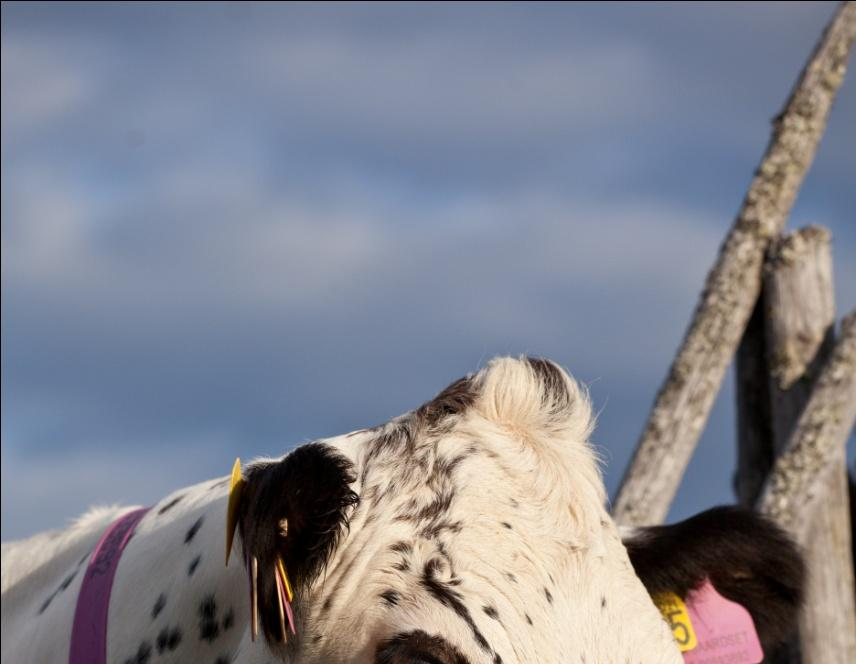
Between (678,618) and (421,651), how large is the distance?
1096mm

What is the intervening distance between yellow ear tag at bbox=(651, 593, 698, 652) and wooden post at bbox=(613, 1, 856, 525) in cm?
229

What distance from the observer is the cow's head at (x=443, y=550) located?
185 cm

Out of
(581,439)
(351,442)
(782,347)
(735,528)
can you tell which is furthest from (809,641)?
(351,442)

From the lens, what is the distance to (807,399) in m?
5.38

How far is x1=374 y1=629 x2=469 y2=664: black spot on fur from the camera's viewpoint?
1.80m

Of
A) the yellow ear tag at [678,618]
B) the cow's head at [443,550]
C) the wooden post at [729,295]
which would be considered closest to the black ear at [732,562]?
the yellow ear tag at [678,618]

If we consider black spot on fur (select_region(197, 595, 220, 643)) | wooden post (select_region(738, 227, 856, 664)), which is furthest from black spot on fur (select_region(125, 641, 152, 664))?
wooden post (select_region(738, 227, 856, 664))

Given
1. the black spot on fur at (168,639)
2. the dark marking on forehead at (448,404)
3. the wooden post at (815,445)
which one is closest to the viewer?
the dark marking on forehead at (448,404)

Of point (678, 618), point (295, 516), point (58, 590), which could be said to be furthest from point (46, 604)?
point (678, 618)

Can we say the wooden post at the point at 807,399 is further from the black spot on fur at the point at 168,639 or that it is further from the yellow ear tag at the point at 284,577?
the yellow ear tag at the point at 284,577

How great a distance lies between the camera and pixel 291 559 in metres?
1.93

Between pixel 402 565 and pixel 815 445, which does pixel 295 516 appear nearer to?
pixel 402 565

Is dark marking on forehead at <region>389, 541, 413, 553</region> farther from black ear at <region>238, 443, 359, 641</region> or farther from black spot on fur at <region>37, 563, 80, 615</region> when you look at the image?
black spot on fur at <region>37, 563, 80, 615</region>

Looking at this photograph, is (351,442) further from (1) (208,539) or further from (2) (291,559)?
(1) (208,539)
